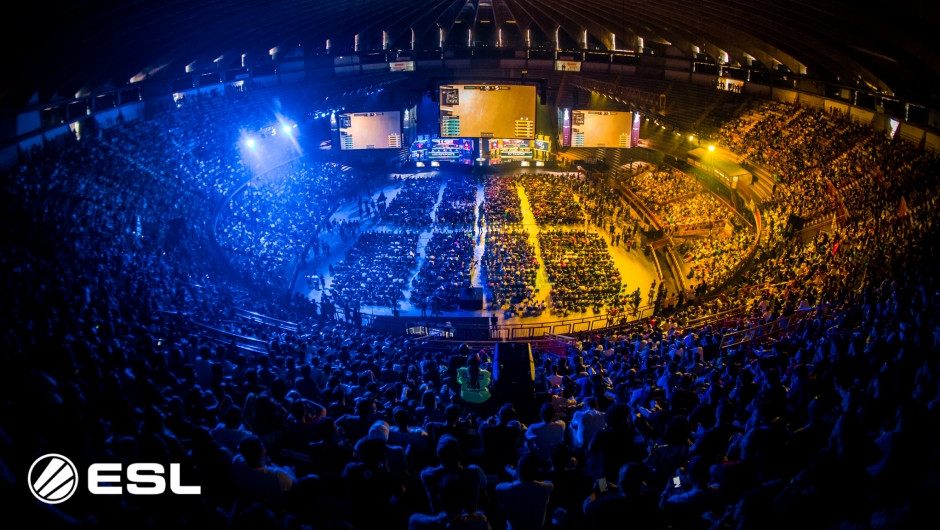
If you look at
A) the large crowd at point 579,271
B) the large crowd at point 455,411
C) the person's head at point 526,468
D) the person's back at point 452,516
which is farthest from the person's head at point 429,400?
the large crowd at point 579,271

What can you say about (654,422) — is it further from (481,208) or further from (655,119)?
(655,119)

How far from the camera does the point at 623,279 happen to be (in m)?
28.3

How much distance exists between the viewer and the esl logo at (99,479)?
15.8ft

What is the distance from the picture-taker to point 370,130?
43.9m

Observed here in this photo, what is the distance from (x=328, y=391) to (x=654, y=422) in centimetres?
460

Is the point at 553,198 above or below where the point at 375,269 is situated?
above

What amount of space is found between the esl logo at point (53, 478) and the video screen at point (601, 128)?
40619 millimetres

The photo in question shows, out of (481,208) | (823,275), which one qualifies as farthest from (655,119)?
(823,275)

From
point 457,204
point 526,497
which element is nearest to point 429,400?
point 526,497

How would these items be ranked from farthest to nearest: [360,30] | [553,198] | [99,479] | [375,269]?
[360,30] < [553,198] < [375,269] < [99,479]

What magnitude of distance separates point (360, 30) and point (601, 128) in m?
19.3

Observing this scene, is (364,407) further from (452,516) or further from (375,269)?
(375,269)

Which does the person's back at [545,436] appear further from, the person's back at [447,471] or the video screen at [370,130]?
the video screen at [370,130]

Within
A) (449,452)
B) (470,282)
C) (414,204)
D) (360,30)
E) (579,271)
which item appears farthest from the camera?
(360,30)
